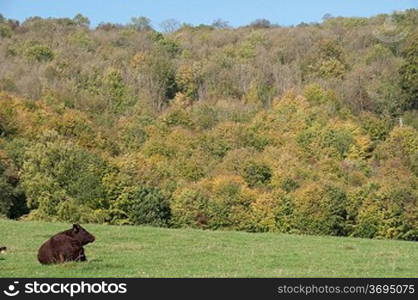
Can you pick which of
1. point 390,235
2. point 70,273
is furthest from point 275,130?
point 70,273

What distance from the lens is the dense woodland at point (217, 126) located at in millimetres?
75750

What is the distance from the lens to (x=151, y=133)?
115312 millimetres

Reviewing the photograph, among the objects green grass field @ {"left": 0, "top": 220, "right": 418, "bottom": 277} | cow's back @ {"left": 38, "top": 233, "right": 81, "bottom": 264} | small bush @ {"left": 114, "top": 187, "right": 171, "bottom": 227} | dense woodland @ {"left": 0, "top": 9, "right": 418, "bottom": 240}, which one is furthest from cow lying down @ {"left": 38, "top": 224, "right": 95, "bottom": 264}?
small bush @ {"left": 114, "top": 187, "right": 171, "bottom": 227}

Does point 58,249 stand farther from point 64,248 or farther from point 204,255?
point 204,255

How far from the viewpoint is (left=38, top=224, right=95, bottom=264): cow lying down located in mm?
18500

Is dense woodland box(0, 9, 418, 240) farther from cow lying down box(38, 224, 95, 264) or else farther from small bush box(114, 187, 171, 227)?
cow lying down box(38, 224, 95, 264)

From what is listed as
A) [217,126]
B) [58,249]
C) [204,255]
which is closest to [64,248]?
[58,249]

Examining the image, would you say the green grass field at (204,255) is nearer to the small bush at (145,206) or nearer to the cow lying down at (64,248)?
the cow lying down at (64,248)

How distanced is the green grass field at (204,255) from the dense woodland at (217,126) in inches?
1305

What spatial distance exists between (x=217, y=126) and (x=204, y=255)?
3692 inches

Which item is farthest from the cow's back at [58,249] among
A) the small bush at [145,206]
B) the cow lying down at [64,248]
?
the small bush at [145,206]

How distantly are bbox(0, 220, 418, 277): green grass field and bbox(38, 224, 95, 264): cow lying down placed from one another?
13.5 inches

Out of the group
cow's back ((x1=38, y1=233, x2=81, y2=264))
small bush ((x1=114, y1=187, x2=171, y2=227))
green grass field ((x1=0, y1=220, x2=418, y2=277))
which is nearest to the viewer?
green grass field ((x1=0, y1=220, x2=418, y2=277))

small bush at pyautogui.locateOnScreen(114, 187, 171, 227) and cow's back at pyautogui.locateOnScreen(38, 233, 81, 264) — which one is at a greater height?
cow's back at pyautogui.locateOnScreen(38, 233, 81, 264)
